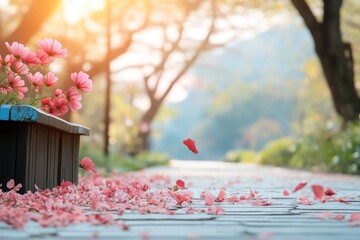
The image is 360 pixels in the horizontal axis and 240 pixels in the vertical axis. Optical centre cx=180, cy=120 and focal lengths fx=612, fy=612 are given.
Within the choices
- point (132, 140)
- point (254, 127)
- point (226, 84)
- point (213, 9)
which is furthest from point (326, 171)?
point (226, 84)

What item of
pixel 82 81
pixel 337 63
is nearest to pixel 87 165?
pixel 82 81

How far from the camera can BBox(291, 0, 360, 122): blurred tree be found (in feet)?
42.6

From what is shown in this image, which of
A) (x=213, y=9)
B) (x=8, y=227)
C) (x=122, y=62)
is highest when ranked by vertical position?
(x=213, y=9)

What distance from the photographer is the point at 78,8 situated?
63.8 ft

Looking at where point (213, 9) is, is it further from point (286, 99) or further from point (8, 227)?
point (286, 99)

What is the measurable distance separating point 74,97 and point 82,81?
22 cm

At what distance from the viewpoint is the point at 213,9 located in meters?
22.3

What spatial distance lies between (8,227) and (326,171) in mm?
11982

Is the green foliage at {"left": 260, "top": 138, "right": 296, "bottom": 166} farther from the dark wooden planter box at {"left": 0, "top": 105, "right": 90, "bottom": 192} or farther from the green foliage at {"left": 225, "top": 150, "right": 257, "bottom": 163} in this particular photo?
the dark wooden planter box at {"left": 0, "top": 105, "right": 90, "bottom": 192}

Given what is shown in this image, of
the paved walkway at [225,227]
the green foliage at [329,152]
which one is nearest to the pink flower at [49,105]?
the paved walkway at [225,227]

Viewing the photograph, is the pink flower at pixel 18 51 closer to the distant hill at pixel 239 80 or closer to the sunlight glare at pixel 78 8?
the sunlight glare at pixel 78 8

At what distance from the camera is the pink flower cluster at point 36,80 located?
486 centimetres

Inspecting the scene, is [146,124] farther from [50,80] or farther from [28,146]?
[28,146]

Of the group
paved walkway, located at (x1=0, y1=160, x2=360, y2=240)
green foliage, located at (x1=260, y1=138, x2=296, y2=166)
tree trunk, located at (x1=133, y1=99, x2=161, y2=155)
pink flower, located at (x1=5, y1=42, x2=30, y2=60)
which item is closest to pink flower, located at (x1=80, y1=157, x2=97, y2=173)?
pink flower, located at (x1=5, y1=42, x2=30, y2=60)
